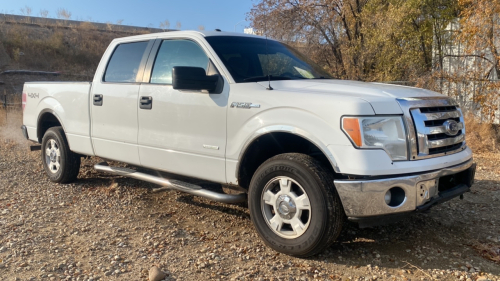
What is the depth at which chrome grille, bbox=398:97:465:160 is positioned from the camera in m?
3.19

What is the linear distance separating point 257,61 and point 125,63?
1830 mm

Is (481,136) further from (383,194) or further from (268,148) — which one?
(383,194)

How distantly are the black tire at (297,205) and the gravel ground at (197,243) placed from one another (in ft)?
0.51

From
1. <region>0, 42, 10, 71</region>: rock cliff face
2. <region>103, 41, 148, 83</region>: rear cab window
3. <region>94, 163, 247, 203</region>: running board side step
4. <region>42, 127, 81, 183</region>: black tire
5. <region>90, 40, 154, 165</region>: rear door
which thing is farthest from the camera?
<region>0, 42, 10, 71</region>: rock cliff face

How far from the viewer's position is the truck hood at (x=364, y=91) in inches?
124

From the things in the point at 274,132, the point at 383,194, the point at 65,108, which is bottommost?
the point at 383,194

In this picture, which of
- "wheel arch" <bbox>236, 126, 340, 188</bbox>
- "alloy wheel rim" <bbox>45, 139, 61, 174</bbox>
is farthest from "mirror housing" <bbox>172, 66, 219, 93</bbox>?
"alloy wheel rim" <bbox>45, 139, 61, 174</bbox>

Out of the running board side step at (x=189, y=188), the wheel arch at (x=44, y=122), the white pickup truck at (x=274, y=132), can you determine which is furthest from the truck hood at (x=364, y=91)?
the wheel arch at (x=44, y=122)

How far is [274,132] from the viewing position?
3.55 m

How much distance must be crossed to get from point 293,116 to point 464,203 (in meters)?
3.00

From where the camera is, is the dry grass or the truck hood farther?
the dry grass

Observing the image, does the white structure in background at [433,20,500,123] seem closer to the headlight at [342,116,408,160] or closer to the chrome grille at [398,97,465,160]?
the chrome grille at [398,97,465,160]

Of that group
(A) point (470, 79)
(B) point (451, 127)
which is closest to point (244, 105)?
(B) point (451, 127)

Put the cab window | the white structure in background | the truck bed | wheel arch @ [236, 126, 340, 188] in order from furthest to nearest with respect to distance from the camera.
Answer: the white structure in background
the truck bed
the cab window
wheel arch @ [236, 126, 340, 188]
